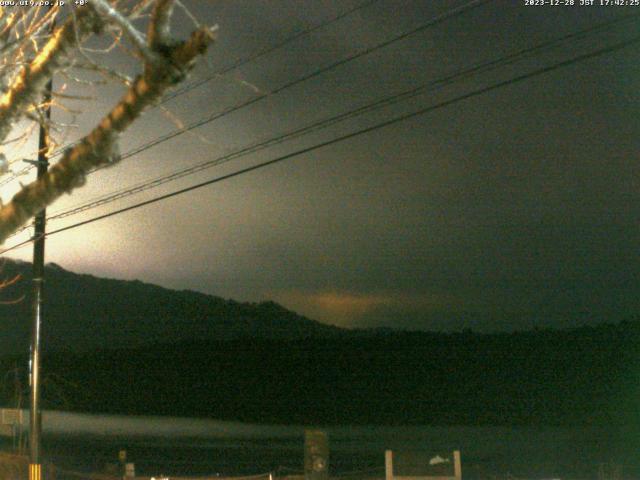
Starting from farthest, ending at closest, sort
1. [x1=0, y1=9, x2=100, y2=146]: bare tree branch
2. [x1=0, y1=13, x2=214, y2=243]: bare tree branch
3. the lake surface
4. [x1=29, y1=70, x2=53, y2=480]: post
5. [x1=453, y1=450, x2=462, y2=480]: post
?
1. the lake surface
2. [x1=29, y1=70, x2=53, y2=480]: post
3. [x1=453, y1=450, x2=462, y2=480]: post
4. [x1=0, y1=9, x2=100, y2=146]: bare tree branch
5. [x1=0, y1=13, x2=214, y2=243]: bare tree branch

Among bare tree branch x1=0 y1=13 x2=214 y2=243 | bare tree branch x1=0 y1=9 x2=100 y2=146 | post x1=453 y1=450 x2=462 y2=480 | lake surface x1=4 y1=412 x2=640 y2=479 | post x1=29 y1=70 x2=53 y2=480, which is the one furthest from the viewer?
lake surface x1=4 y1=412 x2=640 y2=479

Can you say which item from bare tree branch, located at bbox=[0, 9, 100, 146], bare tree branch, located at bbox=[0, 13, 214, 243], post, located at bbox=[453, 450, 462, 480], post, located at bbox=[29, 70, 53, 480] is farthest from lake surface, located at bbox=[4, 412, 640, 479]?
bare tree branch, located at bbox=[0, 13, 214, 243]

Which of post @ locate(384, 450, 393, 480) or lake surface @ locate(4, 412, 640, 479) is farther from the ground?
post @ locate(384, 450, 393, 480)

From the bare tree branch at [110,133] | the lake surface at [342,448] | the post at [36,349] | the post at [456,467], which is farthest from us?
the lake surface at [342,448]

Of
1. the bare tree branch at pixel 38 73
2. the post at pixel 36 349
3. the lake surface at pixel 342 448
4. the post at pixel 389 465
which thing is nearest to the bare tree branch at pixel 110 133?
the bare tree branch at pixel 38 73

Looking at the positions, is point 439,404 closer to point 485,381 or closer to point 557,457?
point 485,381

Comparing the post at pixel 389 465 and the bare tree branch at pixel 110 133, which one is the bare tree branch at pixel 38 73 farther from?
the post at pixel 389 465

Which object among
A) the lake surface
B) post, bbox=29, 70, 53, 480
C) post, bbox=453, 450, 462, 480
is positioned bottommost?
the lake surface

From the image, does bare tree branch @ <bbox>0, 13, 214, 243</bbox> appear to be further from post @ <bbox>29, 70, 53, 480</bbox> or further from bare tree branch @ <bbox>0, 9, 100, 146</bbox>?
post @ <bbox>29, 70, 53, 480</bbox>

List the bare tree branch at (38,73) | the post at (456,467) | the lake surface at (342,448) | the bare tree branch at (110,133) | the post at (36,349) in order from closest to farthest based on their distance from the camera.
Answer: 1. the bare tree branch at (110,133)
2. the bare tree branch at (38,73)
3. the post at (456,467)
4. the post at (36,349)
5. the lake surface at (342,448)

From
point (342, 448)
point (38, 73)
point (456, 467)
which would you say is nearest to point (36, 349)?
point (456, 467)

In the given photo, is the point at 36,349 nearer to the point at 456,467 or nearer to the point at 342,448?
the point at 456,467
